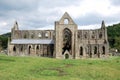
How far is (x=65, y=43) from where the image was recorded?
89.0 metres

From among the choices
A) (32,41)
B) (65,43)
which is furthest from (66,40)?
(32,41)

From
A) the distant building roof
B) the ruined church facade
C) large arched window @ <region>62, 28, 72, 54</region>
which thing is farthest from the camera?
the distant building roof

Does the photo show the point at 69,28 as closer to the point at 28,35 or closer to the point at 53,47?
the point at 53,47

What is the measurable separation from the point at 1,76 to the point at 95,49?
6108cm

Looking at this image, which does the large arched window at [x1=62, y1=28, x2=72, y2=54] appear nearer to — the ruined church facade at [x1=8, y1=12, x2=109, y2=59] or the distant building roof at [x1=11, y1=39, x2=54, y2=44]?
the ruined church facade at [x1=8, y1=12, x2=109, y2=59]

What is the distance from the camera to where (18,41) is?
93.7m

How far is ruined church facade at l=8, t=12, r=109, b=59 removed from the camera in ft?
281

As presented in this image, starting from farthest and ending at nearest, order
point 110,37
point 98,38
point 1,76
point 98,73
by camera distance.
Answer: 1. point 110,37
2. point 98,38
3. point 98,73
4. point 1,76

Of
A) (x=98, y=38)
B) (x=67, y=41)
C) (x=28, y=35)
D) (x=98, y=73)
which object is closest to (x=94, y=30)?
(x=98, y=38)

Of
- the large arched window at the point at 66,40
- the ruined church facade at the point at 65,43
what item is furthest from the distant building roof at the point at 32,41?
the large arched window at the point at 66,40

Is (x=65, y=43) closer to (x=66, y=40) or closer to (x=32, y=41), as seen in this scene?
(x=66, y=40)

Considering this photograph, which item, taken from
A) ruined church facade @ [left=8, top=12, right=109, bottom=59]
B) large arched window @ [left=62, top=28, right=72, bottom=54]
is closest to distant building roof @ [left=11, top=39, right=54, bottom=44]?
ruined church facade @ [left=8, top=12, right=109, bottom=59]

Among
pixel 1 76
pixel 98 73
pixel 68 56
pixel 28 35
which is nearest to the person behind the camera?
pixel 1 76

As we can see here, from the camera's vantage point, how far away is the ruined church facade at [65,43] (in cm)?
8556
